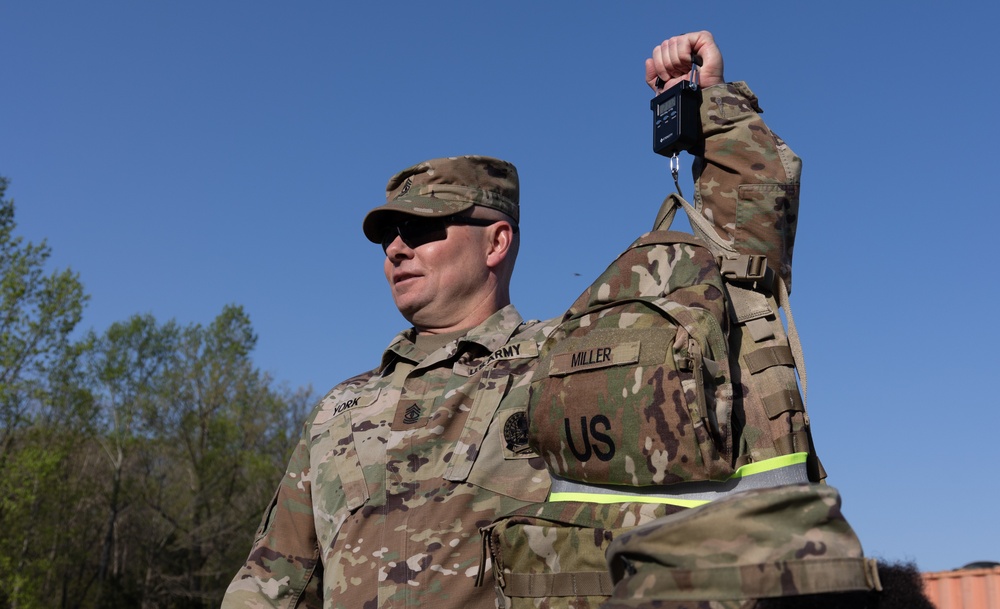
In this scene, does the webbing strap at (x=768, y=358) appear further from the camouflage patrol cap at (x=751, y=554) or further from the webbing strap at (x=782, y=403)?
the camouflage patrol cap at (x=751, y=554)

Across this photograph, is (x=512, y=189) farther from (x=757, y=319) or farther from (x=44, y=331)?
(x=44, y=331)

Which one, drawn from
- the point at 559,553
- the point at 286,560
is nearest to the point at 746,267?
the point at 559,553

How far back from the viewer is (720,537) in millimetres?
1646

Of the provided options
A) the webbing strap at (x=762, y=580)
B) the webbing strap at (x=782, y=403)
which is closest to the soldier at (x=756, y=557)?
the webbing strap at (x=762, y=580)

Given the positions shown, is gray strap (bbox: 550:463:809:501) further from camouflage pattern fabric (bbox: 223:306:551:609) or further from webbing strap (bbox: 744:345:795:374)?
camouflage pattern fabric (bbox: 223:306:551:609)

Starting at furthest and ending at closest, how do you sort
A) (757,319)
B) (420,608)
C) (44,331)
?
(44,331) < (420,608) < (757,319)

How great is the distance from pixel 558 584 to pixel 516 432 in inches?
38.1

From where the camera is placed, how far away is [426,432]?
3541 millimetres

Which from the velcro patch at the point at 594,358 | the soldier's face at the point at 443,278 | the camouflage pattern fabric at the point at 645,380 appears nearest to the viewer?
the camouflage pattern fabric at the point at 645,380

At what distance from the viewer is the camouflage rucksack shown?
219 cm

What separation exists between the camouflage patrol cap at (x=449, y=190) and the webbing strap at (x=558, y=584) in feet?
5.84

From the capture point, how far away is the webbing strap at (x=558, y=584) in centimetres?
241

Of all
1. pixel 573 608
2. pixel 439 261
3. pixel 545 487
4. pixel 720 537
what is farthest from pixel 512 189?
pixel 720 537

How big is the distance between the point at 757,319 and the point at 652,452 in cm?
46
